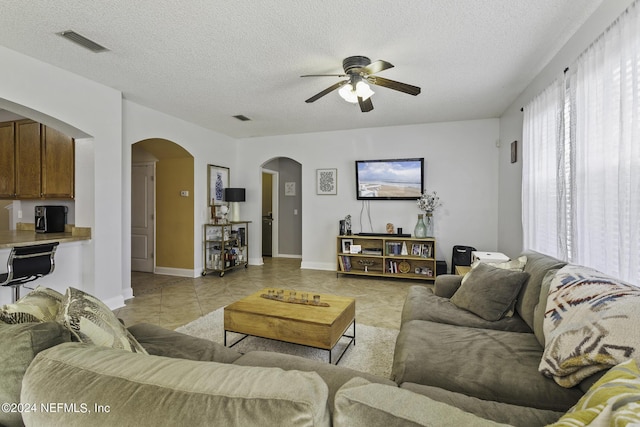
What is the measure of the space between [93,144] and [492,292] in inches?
168

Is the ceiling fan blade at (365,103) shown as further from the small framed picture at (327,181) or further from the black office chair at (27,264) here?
the black office chair at (27,264)

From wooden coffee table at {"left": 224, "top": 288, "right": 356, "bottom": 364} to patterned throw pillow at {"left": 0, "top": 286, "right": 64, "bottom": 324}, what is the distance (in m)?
1.20

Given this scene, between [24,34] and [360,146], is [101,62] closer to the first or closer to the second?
[24,34]

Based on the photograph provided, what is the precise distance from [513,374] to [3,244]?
4014 millimetres

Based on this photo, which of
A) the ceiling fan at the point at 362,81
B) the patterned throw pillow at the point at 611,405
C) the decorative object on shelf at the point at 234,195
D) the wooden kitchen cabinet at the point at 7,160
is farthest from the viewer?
the decorative object on shelf at the point at 234,195

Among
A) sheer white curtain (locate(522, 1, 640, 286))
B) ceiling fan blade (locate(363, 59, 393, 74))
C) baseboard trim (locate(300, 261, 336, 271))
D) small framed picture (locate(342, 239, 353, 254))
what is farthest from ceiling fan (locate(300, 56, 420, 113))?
baseboard trim (locate(300, 261, 336, 271))

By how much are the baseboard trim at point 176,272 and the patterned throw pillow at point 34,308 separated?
4050mm

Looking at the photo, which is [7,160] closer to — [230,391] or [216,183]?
[216,183]

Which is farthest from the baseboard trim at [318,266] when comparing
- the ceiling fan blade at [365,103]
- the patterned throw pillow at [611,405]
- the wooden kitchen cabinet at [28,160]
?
the patterned throw pillow at [611,405]

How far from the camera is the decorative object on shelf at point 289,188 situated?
7527mm

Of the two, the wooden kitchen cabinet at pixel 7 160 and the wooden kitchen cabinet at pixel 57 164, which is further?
the wooden kitchen cabinet at pixel 7 160

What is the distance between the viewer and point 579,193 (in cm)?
228

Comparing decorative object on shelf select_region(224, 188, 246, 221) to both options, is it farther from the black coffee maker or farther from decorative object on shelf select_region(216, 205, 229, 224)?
the black coffee maker

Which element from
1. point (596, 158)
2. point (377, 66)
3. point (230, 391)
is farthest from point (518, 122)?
point (230, 391)
